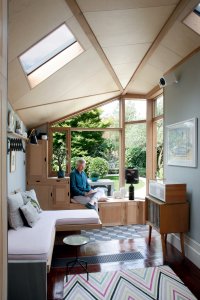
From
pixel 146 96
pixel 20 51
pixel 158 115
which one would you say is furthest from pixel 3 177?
pixel 146 96

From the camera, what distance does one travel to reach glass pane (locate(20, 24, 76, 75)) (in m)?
2.91

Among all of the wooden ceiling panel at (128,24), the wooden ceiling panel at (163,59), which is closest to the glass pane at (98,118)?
the wooden ceiling panel at (163,59)

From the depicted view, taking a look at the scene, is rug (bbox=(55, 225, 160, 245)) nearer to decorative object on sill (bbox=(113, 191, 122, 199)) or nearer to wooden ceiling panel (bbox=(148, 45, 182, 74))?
decorative object on sill (bbox=(113, 191, 122, 199))

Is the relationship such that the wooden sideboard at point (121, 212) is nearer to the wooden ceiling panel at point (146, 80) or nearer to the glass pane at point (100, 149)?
the glass pane at point (100, 149)

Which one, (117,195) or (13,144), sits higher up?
(13,144)

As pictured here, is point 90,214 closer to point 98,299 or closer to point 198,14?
point 98,299

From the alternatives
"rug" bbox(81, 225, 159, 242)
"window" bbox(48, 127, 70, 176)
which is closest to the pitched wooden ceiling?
"window" bbox(48, 127, 70, 176)

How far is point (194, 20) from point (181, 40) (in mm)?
358

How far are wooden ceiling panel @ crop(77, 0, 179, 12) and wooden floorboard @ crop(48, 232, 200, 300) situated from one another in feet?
9.89

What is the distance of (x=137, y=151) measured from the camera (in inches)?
234

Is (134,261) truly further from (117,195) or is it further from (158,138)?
(158,138)

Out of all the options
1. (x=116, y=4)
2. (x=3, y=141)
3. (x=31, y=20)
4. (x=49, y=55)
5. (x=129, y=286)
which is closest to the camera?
(x=3, y=141)

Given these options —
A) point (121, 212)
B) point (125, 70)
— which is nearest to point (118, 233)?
point (121, 212)

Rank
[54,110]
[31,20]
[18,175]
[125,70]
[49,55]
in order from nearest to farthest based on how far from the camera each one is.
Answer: [31,20], [49,55], [125,70], [18,175], [54,110]
